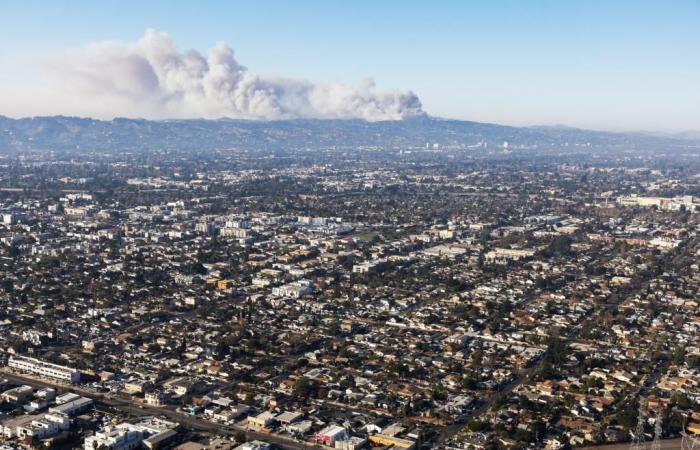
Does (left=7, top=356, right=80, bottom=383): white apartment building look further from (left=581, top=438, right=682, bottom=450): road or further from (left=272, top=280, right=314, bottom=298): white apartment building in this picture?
(left=581, top=438, right=682, bottom=450): road

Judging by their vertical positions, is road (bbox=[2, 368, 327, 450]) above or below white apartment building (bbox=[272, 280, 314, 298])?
below

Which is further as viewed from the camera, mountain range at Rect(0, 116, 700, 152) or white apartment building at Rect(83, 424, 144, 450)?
mountain range at Rect(0, 116, 700, 152)

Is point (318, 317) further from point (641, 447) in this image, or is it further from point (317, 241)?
point (317, 241)

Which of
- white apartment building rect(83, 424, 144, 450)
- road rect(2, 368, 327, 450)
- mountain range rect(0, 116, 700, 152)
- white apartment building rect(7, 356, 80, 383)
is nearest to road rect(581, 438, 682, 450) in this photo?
road rect(2, 368, 327, 450)

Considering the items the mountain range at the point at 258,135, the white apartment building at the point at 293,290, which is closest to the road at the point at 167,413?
the white apartment building at the point at 293,290

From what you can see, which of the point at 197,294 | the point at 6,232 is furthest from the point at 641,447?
the point at 6,232

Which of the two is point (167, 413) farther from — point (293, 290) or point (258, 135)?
point (258, 135)
